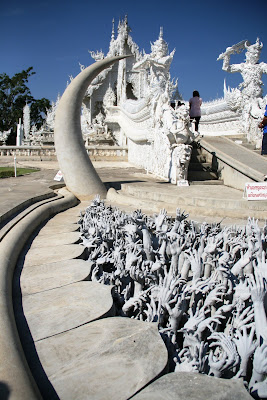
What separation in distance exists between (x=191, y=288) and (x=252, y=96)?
1046 cm

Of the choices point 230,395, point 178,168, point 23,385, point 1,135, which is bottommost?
point 230,395

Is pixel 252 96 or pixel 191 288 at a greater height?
pixel 252 96

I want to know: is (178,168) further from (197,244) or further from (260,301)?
(260,301)

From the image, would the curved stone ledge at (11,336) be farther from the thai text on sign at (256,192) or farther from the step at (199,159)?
the step at (199,159)

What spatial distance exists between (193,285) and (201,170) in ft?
19.5

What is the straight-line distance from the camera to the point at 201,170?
28.8 feet

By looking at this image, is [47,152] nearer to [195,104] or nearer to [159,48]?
[159,48]

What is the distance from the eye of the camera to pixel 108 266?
12.4 feet

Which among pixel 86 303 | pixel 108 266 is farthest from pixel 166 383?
pixel 108 266

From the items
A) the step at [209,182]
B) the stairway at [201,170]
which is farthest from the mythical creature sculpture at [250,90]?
the step at [209,182]

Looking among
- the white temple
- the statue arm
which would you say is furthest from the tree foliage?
the statue arm

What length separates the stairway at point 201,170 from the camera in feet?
26.1

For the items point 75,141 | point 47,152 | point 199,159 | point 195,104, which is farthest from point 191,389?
point 47,152

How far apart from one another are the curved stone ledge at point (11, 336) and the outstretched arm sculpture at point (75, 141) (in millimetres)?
2985
